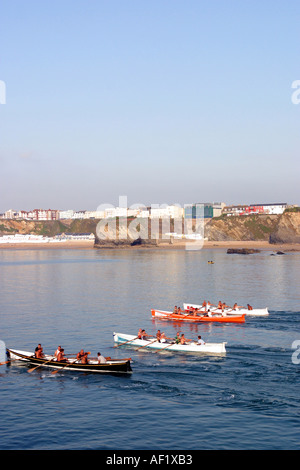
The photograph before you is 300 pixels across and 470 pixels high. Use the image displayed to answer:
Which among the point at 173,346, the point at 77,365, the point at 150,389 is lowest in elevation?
the point at 150,389

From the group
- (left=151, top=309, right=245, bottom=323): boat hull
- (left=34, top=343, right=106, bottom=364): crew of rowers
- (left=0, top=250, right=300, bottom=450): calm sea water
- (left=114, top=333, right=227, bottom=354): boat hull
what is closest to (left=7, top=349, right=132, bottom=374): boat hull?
(left=34, top=343, right=106, bottom=364): crew of rowers

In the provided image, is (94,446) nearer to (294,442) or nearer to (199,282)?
(294,442)

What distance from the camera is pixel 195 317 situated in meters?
62.1

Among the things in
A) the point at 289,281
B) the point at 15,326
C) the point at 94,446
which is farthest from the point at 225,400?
the point at 289,281

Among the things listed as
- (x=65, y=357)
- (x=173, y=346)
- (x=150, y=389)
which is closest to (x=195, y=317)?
(x=173, y=346)

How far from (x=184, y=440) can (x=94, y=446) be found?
4728 millimetres

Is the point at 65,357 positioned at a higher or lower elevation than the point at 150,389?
higher

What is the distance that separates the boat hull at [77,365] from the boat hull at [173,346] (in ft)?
26.8

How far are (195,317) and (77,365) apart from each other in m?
25.4

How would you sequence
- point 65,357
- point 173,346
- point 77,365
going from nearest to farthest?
point 77,365
point 65,357
point 173,346

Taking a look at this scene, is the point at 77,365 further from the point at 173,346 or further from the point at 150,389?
the point at 173,346

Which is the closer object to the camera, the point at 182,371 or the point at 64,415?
the point at 64,415

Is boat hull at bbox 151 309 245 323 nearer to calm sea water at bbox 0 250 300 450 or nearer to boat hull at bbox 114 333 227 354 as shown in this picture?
calm sea water at bbox 0 250 300 450

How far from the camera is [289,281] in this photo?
99.2 metres
